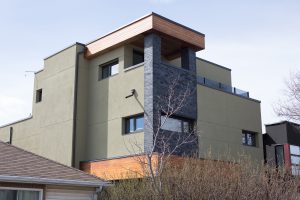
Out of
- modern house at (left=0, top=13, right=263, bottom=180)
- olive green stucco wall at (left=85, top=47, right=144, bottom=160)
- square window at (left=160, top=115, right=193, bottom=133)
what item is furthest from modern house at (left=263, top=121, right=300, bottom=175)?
olive green stucco wall at (left=85, top=47, right=144, bottom=160)

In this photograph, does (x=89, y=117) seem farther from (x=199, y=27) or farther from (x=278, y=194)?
(x=278, y=194)

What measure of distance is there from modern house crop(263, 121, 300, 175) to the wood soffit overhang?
292 inches

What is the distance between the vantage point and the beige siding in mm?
21981

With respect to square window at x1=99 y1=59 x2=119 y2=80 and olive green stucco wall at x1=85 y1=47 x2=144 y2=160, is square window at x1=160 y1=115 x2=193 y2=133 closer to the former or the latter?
olive green stucco wall at x1=85 y1=47 x2=144 y2=160

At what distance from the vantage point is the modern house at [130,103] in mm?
20438

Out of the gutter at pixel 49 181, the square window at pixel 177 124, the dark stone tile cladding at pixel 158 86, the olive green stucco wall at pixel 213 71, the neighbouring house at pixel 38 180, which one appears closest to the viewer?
the gutter at pixel 49 181

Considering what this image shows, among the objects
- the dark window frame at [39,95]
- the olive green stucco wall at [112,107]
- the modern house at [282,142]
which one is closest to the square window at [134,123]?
the olive green stucco wall at [112,107]

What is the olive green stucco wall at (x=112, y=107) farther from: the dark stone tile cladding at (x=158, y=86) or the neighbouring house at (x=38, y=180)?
the neighbouring house at (x=38, y=180)

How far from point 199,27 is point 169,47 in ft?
6.00

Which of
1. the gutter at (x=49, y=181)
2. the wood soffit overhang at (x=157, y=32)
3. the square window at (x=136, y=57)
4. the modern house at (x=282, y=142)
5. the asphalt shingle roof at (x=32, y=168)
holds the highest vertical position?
the wood soffit overhang at (x=157, y=32)

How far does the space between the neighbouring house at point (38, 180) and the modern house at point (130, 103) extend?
4.03 m

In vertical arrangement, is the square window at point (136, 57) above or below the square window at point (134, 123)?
above

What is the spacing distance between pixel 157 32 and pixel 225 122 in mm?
6169

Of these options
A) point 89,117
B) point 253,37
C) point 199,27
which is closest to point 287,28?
point 253,37
